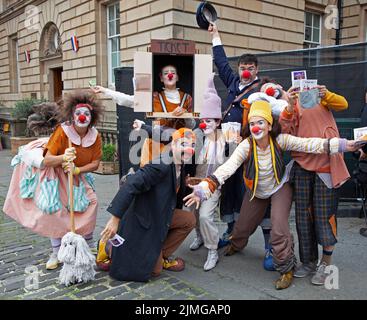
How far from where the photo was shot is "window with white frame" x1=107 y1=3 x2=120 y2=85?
11.8 metres

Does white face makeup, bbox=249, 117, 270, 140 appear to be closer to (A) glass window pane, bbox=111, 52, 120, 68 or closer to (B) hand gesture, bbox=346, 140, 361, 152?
(B) hand gesture, bbox=346, 140, 361, 152

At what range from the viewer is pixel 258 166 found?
3.24 meters

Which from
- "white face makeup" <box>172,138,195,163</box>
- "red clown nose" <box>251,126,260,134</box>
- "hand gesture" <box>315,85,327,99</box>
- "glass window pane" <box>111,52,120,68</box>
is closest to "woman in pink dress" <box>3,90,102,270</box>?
"white face makeup" <box>172,138,195,163</box>

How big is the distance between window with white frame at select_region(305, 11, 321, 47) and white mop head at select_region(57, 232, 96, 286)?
12417 mm

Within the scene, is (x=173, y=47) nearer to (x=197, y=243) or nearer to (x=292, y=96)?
(x=292, y=96)

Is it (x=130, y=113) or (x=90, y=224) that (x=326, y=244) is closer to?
(x=90, y=224)

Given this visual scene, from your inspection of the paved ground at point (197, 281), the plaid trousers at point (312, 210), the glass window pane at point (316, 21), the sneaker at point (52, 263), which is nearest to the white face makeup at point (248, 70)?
the plaid trousers at point (312, 210)

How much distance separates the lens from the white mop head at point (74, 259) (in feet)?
10.5

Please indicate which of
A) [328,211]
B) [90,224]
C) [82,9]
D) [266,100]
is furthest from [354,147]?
[82,9]

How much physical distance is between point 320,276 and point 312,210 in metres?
0.57

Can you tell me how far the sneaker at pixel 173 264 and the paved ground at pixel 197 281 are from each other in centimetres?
6

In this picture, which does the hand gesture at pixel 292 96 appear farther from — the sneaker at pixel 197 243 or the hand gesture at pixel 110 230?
the sneaker at pixel 197 243

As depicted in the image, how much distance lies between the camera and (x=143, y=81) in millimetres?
3516

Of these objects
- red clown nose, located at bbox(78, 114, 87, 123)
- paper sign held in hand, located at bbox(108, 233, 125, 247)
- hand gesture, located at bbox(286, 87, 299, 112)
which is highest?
hand gesture, located at bbox(286, 87, 299, 112)
